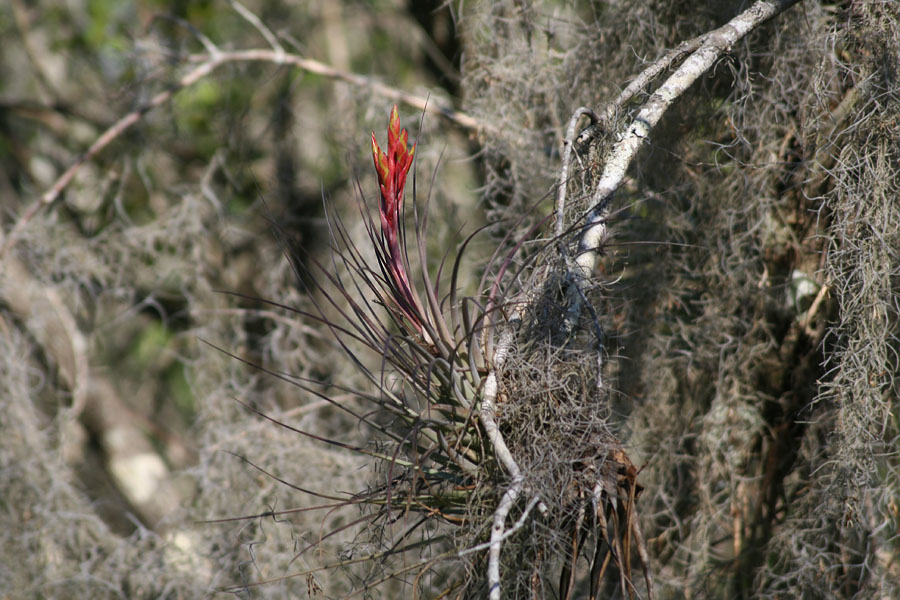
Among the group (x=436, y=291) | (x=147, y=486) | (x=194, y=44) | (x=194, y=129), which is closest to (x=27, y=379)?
(x=147, y=486)

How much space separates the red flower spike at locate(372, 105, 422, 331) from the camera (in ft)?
3.76

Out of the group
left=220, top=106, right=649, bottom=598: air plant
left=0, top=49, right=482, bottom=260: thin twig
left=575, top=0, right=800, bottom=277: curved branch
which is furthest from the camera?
left=0, top=49, right=482, bottom=260: thin twig

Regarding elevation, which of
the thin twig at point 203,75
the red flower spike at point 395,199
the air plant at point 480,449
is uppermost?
the thin twig at point 203,75

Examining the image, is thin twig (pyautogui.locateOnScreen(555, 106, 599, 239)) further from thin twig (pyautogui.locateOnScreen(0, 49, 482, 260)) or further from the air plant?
thin twig (pyautogui.locateOnScreen(0, 49, 482, 260))

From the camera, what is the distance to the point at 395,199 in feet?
3.83

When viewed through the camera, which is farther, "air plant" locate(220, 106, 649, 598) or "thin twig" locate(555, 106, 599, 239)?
"thin twig" locate(555, 106, 599, 239)

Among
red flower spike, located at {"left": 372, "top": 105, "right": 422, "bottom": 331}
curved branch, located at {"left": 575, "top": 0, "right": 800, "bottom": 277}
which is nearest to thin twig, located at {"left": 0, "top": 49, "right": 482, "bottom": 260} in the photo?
curved branch, located at {"left": 575, "top": 0, "right": 800, "bottom": 277}

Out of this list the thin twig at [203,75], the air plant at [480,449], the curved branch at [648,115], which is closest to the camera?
the air plant at [480,449]

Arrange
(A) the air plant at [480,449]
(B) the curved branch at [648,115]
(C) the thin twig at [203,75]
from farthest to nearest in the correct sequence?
1. (C) the thin twig at [203,75]
2. (B) the curved branch at [648,115]
3. (A) the air plant at [480,449]

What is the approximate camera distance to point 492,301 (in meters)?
1.20

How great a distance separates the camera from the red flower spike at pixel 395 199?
115 centimetres

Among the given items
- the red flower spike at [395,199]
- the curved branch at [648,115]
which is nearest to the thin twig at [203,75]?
the curved branch at [648,115]

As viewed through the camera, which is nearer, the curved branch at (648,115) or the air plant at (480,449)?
the air plant at (480,449)

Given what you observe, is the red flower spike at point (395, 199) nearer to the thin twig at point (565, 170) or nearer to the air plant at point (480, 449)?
the air plant at point (480, 449)
